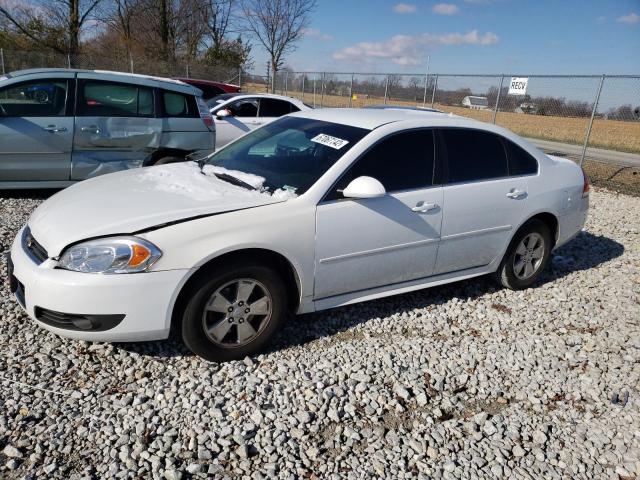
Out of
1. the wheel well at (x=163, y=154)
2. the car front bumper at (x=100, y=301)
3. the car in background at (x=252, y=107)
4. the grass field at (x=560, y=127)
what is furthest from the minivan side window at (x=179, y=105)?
the grass field at (x=560, y=127)

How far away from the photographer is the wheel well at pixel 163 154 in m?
6.88

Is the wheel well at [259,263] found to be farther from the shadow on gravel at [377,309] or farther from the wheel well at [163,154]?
the wheel well at [163,154]

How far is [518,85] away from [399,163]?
10496 millimetres

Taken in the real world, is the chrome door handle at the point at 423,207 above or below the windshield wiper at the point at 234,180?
below

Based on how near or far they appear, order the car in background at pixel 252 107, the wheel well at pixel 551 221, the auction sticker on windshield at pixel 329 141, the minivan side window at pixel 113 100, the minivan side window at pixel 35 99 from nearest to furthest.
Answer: the auction sticker on windshield at pixel 329 141
the wheel well at pixel 551 221
the minivan side window at pixel 35 99
the minivan side window at pixel 113 100
the car in background at pixel 252 107

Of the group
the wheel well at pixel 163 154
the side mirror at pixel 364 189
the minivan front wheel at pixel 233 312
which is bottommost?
the minivan front wheel at pixel 233 312

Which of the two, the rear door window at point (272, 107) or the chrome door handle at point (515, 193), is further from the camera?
the rear door window at point (272, 107)

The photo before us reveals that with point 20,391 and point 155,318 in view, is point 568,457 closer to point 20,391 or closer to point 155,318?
point 155,318

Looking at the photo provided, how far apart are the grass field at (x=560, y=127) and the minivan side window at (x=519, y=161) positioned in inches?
392

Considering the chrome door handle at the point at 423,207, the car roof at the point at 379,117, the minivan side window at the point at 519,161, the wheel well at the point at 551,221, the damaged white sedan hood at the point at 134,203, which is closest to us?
the damaged white sedan hood at the point at 134,203

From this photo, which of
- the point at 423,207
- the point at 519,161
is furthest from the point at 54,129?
the point at 519,161

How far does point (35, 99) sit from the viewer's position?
6152mm

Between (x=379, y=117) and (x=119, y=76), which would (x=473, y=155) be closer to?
(x=379, y=117)

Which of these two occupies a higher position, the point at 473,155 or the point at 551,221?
the point at 473,155
